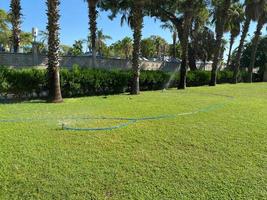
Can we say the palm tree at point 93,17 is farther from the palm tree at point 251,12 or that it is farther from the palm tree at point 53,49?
the palm tree at point 251,12

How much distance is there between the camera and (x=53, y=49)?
38.9 feet

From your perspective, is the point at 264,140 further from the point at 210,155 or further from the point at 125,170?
the point at 125,170

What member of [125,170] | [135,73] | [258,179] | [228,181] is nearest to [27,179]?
[125,170]

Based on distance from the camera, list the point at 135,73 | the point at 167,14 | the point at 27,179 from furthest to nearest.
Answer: the point at 167,14
the point at 135,73
the point at 27,179

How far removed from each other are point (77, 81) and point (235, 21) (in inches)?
1093

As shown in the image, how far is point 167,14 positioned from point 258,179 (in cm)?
2222

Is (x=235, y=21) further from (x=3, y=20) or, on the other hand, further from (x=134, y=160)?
(x=134, y=160)

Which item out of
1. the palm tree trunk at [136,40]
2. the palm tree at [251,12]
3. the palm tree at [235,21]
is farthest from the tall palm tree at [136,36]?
the palm tree at [251,12]

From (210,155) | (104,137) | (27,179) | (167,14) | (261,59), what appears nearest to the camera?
(27,179)

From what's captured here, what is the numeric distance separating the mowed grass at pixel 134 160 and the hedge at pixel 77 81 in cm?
427

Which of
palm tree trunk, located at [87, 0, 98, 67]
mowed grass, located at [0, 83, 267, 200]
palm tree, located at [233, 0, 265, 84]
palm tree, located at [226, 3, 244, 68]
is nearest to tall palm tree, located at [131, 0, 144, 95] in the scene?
palm tree trunk, located at [87, 0, 98, 67]

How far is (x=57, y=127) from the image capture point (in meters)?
6.82

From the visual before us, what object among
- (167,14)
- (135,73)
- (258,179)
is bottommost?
(258,179)

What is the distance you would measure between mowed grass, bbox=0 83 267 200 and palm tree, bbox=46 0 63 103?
3.79 meters
